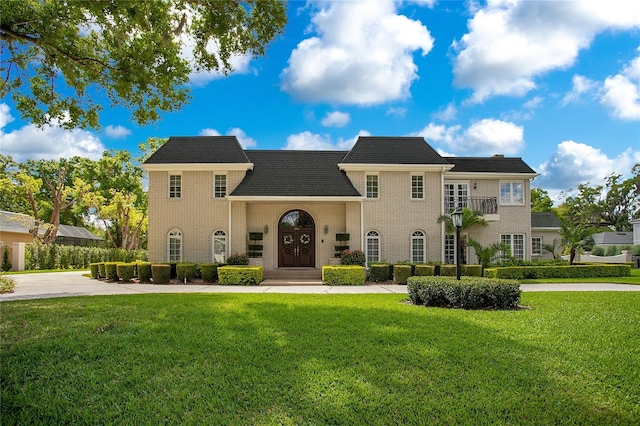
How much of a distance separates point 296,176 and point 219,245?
17.4 ft

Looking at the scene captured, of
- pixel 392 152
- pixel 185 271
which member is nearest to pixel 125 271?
pixel 185 271

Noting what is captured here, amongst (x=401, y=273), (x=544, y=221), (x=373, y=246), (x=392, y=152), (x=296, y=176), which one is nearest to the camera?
(x=401, y=273)

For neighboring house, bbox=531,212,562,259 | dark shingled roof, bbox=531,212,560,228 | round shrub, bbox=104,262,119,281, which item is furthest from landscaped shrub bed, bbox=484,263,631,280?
round shrub, bbox=104,262,119,281

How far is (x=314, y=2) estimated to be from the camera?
1059 centimetres

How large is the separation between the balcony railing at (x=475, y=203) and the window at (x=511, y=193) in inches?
28.8

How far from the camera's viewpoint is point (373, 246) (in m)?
21.3

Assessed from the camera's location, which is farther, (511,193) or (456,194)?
Result: (511,193)

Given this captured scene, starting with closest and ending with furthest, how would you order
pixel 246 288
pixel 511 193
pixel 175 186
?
pixel 246 288
pixel 175 186
pixel 511 193

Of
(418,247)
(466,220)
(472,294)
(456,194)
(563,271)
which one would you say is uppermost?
(456,194)

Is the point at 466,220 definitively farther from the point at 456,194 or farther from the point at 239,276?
the point at 239,276

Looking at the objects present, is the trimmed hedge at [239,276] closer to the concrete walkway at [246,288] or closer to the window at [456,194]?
the concrete walkway at [246,288]

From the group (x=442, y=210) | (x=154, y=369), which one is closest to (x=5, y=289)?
(x=154, y=369)

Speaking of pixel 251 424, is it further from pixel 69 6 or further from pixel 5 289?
pixel 5 289

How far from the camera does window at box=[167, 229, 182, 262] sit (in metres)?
21.0
